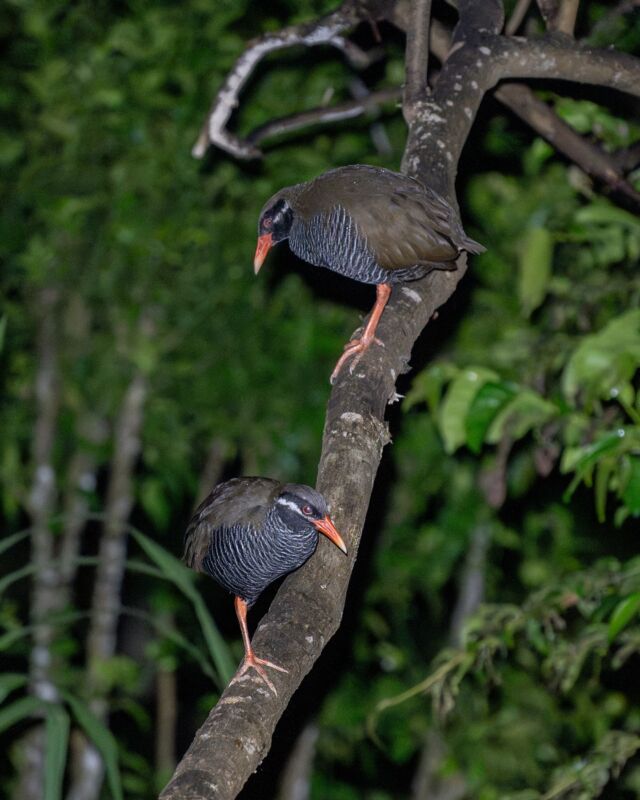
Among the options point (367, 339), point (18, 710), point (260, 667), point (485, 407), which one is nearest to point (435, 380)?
point (485, 407)

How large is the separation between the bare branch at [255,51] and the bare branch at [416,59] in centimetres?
34

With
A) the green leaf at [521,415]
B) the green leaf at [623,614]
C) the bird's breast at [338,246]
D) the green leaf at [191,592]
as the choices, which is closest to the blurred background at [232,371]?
the green leaf at [521,415]

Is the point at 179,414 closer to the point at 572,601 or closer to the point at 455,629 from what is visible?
the point at 455,629

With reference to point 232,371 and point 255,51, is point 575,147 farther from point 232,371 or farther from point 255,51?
point 232,371

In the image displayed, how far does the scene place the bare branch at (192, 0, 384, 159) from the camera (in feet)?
11.8

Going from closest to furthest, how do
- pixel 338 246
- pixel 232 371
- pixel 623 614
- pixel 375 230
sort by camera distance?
pixel 623 614, pixel 375 230, pixel 338 246, pixel 232 371

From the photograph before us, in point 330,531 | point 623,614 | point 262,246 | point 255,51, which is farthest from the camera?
point 262,246

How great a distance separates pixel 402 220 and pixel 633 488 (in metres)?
1.04

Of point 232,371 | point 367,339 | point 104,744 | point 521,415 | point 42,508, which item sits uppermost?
point 367,339

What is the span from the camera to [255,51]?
11.8 feet

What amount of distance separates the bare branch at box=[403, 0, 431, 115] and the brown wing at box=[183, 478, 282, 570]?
126cm

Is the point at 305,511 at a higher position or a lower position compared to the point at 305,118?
lower

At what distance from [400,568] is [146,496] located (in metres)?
1.33

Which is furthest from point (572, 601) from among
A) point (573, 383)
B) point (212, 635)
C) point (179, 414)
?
point (179, 414)
